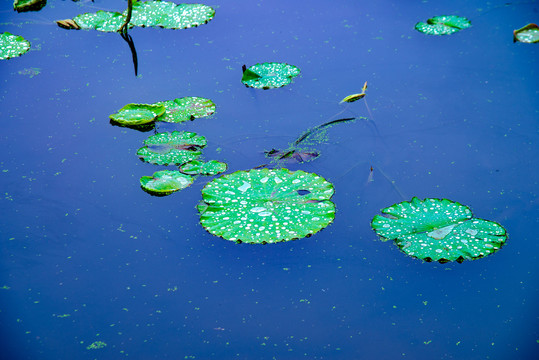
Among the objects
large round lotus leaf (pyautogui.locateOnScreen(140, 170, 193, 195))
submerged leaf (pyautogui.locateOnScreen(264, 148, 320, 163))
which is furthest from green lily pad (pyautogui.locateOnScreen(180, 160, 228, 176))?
submerged leaf (pyautogui.locateOnScreen(264, 148, 320, 163))

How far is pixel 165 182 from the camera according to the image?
2363mm

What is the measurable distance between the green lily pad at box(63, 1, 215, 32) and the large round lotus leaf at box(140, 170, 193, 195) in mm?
1562

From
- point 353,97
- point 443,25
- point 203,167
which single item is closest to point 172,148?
point 203,167

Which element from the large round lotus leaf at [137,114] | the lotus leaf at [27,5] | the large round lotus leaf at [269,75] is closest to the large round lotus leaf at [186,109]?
the large round lotus leaf at [137,114]

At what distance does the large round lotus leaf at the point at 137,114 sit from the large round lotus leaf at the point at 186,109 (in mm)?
44

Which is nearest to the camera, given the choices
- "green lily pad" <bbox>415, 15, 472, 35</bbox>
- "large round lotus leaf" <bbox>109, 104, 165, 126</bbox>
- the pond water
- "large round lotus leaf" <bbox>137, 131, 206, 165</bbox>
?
the pond water

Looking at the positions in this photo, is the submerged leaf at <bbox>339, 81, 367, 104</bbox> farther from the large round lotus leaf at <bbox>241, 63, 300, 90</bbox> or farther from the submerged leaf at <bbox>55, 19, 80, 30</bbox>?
the submerged leaf at <bbox>55, 19, 80, 30</bbox>

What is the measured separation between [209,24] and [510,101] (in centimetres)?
204

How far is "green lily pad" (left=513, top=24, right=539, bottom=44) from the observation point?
11.2 ft

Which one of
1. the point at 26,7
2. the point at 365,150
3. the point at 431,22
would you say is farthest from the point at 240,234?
the point at 26,7

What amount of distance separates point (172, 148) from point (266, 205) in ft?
2.14

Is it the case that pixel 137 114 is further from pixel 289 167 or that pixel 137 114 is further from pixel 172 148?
pixel 289 167

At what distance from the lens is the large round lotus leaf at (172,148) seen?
2496mm

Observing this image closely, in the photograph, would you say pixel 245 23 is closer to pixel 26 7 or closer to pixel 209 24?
pixel 209 24
